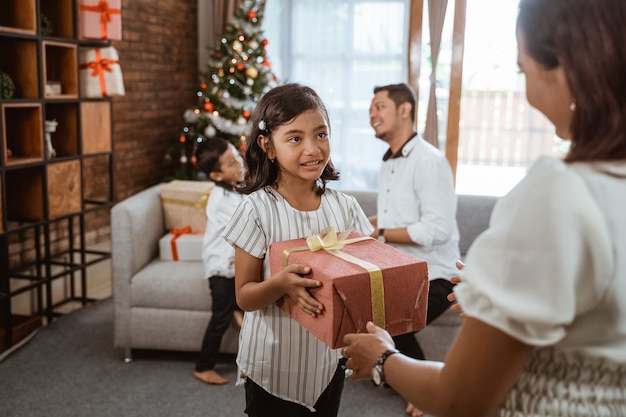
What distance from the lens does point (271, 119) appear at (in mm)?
1583

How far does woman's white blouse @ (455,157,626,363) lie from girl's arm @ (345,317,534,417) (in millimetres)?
30

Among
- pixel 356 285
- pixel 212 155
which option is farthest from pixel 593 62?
pixel 212 155

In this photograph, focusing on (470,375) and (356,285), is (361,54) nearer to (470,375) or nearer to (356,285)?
(356,285)

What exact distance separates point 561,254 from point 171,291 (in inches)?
105

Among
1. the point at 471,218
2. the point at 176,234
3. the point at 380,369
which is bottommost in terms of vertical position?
the point at 176,234

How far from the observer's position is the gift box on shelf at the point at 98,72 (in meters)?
3.77

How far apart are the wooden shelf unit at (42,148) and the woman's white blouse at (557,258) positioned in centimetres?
291

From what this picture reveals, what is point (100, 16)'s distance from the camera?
374 centimetres

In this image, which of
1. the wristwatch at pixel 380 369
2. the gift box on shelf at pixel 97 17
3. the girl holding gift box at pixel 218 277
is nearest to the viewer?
the wristwatch at pixel 380 369

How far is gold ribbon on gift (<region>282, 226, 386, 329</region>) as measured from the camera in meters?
1.25

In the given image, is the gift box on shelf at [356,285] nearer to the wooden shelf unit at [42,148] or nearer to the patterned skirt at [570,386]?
the patterned skirt at [570,386]

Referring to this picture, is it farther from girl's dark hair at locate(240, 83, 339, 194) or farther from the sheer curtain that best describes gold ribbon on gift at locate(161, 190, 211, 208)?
the sheer curtain

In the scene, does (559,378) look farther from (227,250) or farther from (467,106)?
(467,106)

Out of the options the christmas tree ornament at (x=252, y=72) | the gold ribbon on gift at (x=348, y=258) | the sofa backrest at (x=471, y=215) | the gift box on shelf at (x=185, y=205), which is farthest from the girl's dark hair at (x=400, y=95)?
the christmas tree ornament at (x=252, y=72)
